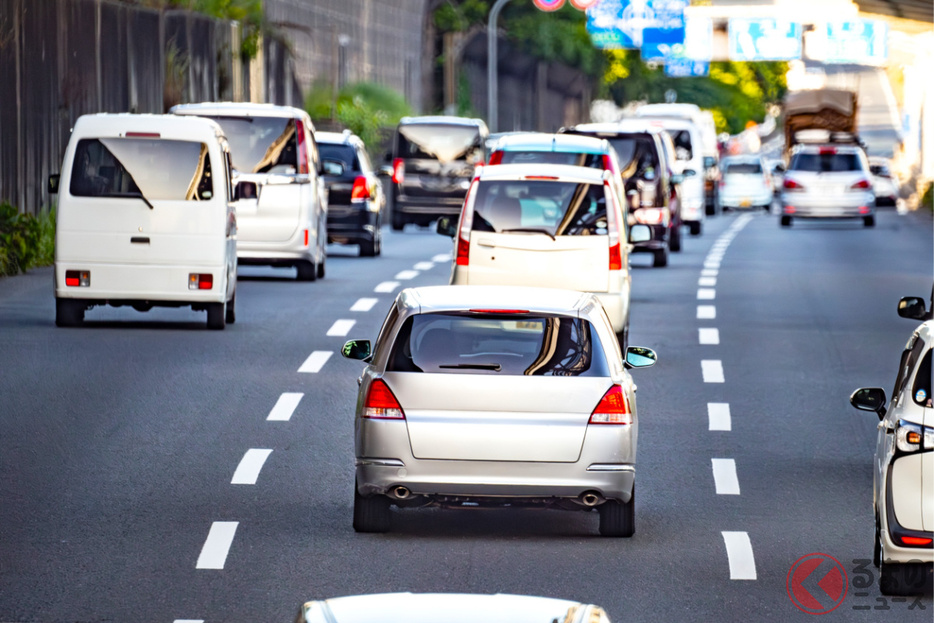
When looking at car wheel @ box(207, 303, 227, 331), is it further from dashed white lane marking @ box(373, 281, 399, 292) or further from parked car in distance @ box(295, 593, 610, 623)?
parked car in distance @ box(295, 593, 610, 623)

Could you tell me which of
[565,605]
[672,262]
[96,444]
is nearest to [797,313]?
[672,262]

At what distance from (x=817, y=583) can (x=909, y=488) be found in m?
1.02

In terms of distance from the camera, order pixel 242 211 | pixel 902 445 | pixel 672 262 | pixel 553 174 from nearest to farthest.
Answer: pixel 902 445 → pixel 553 174 → pixel 242 211 → pixel 672 262

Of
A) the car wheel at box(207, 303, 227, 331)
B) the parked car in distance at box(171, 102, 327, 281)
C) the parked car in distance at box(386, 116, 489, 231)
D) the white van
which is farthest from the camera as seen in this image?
the parked car in distance at box(386, 116, 489, 231)

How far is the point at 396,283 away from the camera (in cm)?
2478

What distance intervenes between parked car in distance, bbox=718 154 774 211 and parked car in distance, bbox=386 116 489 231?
826 inches

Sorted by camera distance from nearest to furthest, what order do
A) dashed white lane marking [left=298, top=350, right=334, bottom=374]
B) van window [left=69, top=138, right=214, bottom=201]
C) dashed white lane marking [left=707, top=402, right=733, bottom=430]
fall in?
dashed white lane marking [left=707, top=402, right=733, bottom=430]
dashed white lane marking [left=298, top=350, right=334, bottom=374]
van window [left=69, top=138, right=214, bottom=201]

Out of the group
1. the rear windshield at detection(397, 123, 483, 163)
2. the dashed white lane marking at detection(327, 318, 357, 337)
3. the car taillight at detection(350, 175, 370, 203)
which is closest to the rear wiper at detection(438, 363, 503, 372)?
the dashed white lane marking at detection(327, 318, 357, 337)

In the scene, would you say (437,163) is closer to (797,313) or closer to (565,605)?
(797,313)

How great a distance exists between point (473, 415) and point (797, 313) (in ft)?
42.1

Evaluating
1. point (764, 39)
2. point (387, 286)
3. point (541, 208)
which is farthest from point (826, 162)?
point (764, 39)

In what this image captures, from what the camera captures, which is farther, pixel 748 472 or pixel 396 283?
pixel 396 283

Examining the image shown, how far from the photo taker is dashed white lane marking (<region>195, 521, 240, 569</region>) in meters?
9.58

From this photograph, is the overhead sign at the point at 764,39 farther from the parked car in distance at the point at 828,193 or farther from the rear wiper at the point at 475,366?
the rear wiper at the point at 475,366
